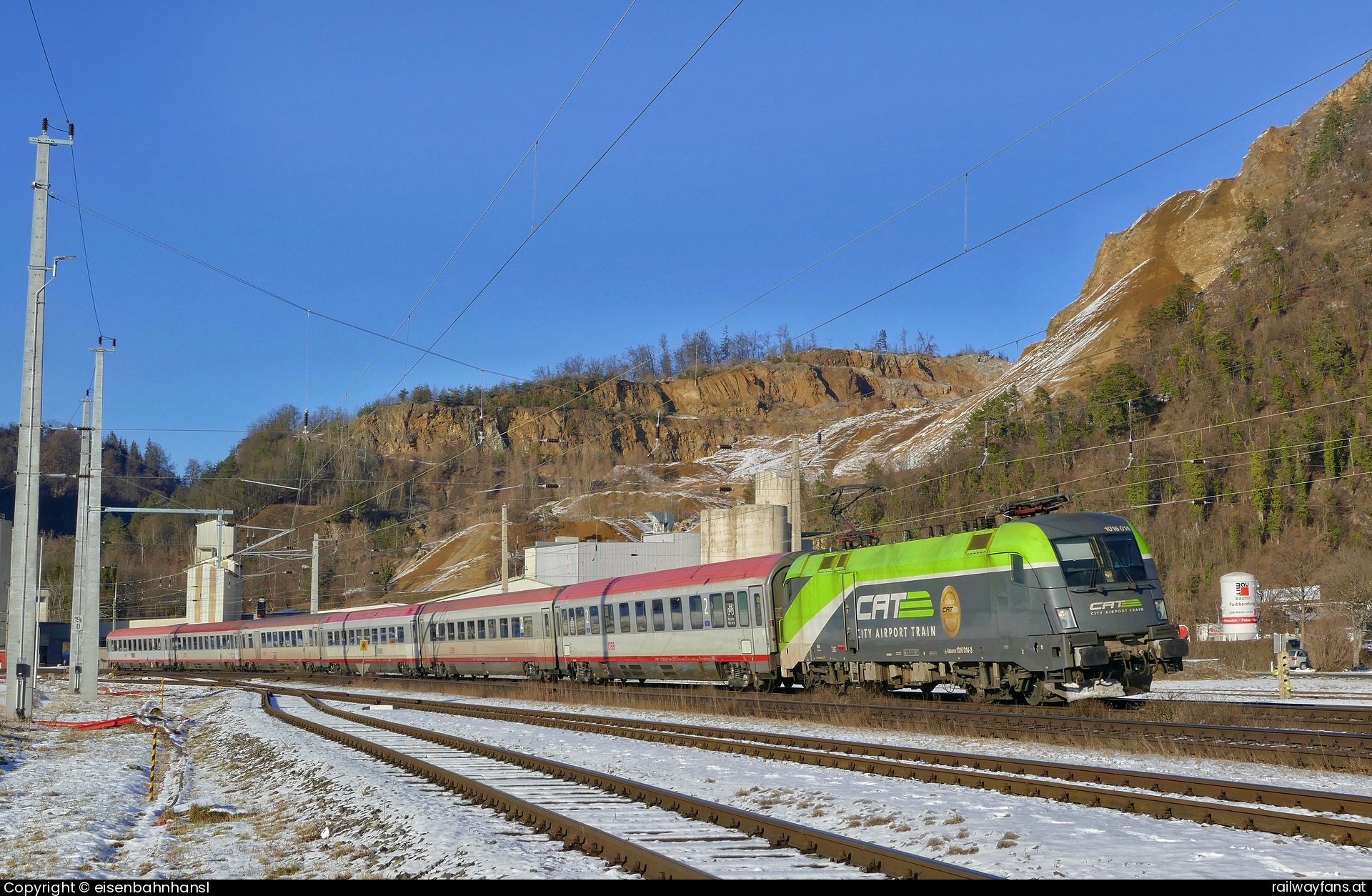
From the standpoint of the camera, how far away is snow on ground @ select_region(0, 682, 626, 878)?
1076 centimetres

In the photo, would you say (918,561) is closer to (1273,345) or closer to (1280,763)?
(1280,763)

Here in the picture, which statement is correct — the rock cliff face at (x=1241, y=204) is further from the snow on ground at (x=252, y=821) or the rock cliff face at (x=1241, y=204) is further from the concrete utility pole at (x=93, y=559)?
the snow on ground at (x=252, y=821)

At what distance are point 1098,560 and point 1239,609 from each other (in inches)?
1523

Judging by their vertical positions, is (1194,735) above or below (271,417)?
below

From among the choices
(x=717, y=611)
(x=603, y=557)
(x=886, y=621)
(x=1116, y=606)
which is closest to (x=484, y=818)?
(x=1116, y=606)

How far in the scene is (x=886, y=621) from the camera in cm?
2480

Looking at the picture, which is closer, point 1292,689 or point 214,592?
point 1292,689

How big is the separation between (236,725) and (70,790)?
1174cm

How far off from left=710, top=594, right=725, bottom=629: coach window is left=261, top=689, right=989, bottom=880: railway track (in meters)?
12.7

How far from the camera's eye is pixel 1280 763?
49.9ft

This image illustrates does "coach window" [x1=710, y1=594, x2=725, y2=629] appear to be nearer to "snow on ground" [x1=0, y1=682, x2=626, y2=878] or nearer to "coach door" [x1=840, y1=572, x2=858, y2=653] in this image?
"coach door" [x1=840, y1=572, x2=858, y2=653]

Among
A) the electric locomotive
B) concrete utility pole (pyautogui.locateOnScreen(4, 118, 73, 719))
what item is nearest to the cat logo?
the electric locomotive

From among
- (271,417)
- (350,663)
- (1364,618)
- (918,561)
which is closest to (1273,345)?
(1364,618)

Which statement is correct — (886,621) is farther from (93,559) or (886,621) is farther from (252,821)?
(93,559)
